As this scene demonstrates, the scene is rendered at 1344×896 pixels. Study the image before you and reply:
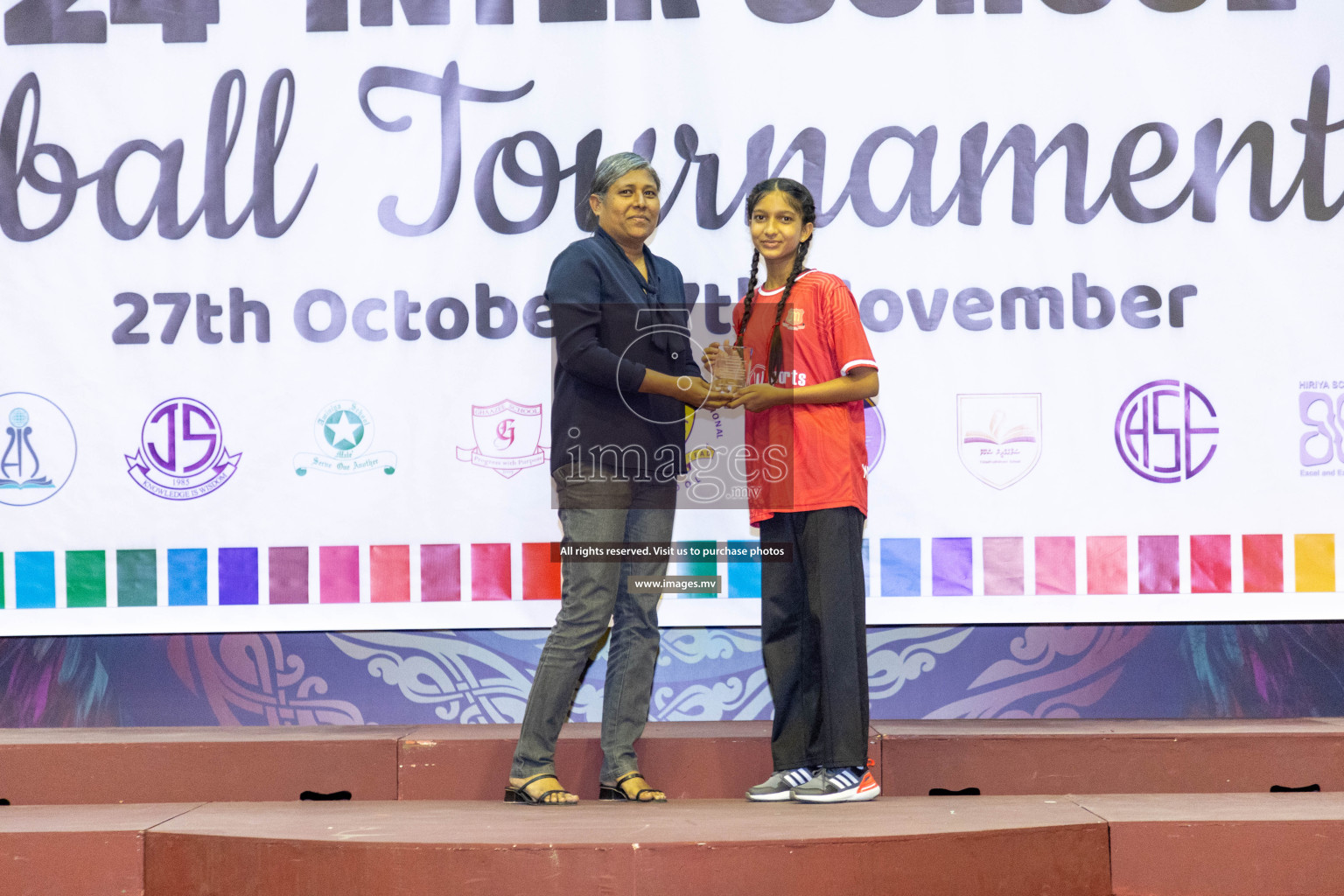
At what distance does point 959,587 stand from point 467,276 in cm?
155

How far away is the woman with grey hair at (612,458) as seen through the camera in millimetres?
2520

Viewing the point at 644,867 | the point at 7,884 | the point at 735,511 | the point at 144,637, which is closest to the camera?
the point at 644,867

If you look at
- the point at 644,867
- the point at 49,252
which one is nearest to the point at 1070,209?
the point at 644,867

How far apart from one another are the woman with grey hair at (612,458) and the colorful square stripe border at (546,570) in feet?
1.76

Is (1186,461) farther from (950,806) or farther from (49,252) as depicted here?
(49,252)

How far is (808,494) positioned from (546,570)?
93 cm

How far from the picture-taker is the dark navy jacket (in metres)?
2.51

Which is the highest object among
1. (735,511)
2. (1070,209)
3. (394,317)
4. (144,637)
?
(1070,209)

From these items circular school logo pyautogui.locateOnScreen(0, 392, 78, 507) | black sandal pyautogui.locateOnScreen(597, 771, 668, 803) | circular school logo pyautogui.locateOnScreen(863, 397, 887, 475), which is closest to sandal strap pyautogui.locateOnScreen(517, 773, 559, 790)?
black sandal pyautogui.locateOnScreen(597, 771, 668, 803)

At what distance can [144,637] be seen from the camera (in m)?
3.29

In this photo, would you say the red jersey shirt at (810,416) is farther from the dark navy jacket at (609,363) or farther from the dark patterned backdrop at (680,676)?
the dark patterned backdrop at (680,676)

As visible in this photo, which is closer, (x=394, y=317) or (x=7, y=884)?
(x=7, y=884)

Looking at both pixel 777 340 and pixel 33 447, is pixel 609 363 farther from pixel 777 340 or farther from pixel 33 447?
pixel 33 447

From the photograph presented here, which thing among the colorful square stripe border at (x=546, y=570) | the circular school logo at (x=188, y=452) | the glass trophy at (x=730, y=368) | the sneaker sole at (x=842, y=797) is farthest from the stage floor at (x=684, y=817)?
the glass trophy at (x=730, y=368)
